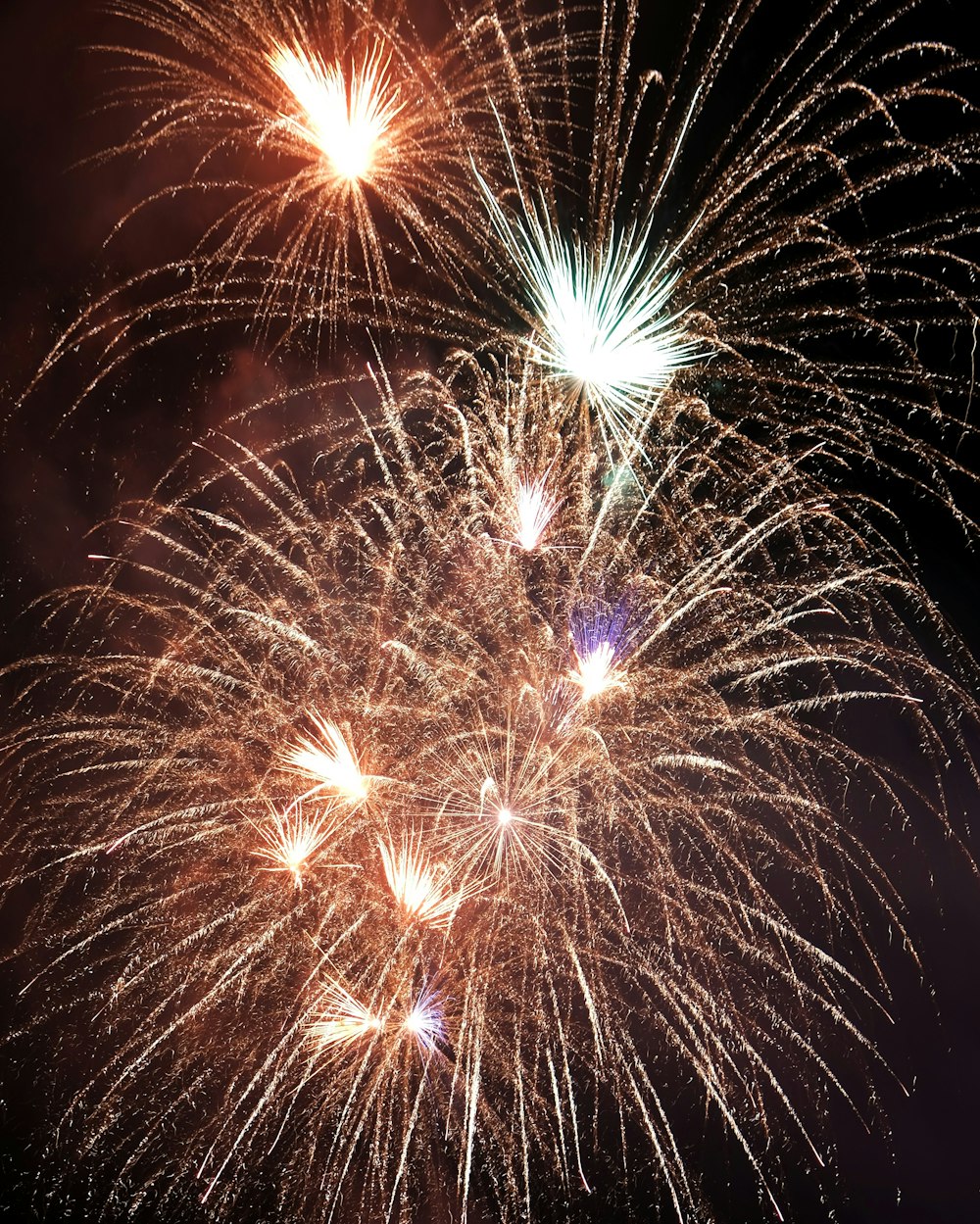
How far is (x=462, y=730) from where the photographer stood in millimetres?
8758

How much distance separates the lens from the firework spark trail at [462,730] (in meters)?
8.16

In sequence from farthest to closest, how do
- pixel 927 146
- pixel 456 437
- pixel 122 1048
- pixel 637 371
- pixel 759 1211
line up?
pixel 759 1211, pixel 122 1048, pixel 456 437, pixel 637 371, pixel 927 146

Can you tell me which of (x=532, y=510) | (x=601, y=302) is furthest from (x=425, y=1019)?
(x=601, y=302)

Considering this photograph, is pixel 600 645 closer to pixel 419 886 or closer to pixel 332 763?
pixel 332 763

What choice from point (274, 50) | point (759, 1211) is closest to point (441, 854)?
point (274, 50)

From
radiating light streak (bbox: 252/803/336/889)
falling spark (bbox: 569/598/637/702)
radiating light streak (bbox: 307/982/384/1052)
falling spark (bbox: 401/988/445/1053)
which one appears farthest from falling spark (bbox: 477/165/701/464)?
radiating light streak (bbox: 307/982/384/1052)

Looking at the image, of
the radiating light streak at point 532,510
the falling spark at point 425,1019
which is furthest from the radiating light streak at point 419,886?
the radiating light streak at point 532,510

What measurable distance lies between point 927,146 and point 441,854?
687cm

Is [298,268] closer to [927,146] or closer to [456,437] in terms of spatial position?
[456,437]

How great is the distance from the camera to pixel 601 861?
30.6 ft

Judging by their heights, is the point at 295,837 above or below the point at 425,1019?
Answer: above

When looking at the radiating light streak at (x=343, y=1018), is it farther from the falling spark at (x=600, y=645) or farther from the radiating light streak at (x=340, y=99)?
the radiating light streak at (x=340, y=99)

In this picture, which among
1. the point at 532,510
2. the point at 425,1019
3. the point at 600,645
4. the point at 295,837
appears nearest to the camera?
the point at 532,510

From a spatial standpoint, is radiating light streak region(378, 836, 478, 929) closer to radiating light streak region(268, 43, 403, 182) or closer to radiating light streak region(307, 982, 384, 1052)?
radiating light streak region(307, 982, 384, 1052)
